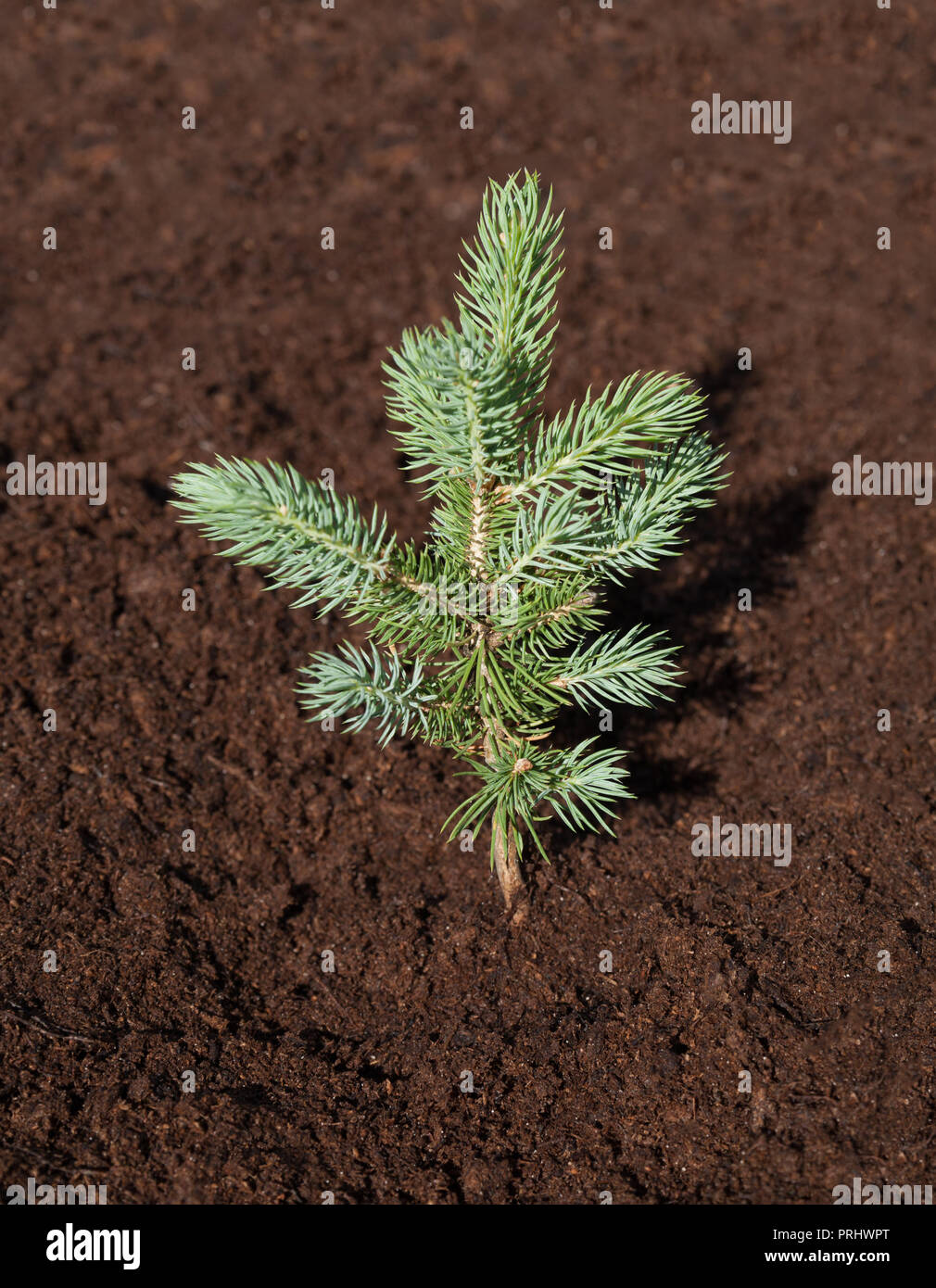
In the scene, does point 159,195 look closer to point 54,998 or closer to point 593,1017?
point 54,998

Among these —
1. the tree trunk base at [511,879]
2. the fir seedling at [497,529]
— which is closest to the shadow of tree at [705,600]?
the tree trunk base at [511,879]

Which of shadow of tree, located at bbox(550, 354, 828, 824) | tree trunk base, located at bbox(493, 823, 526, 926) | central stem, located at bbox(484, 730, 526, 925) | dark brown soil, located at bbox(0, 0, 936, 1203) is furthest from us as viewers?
shadow of tree, located at bbox(550, 354, 828, 824)

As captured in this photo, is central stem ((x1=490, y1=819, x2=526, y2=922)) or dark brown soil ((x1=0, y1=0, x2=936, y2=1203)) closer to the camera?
dark brown soil ((x1=0, y1=0, x2=936, y2=1203))

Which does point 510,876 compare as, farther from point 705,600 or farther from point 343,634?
point 705,600

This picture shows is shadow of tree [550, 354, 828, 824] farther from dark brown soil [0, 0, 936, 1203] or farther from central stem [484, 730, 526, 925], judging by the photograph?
central stem [484, 730, 526, 925]

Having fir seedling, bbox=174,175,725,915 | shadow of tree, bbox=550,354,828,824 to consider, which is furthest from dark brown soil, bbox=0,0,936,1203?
fir seedling, bbox=174,175,725,915
